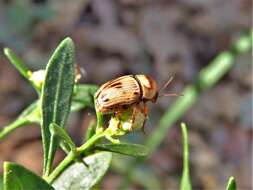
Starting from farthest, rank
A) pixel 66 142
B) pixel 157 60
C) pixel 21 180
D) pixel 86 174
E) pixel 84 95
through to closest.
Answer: pixel 157 60
pixel 84 95
pixel 86 174
pixel 66 142
pixel 21 180

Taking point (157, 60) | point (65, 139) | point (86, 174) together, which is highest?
point (65, 139)

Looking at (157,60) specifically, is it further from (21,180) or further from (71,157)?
(21,180)

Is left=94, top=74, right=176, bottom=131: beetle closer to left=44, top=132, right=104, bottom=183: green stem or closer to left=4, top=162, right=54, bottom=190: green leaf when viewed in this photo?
left=44, top=132, right=104, bottom=183: green stem

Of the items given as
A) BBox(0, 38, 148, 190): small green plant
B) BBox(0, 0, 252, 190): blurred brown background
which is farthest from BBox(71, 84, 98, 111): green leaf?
BBox(0, 0, 252, 190): blurred brown background

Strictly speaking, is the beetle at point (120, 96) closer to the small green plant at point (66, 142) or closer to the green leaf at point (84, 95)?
the small green plant at point (66, 142)

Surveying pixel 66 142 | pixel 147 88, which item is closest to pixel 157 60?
pixel 147 88

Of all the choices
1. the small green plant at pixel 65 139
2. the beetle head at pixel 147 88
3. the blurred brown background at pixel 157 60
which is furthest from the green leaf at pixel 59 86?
the blurred brown background at pixel 157 60
